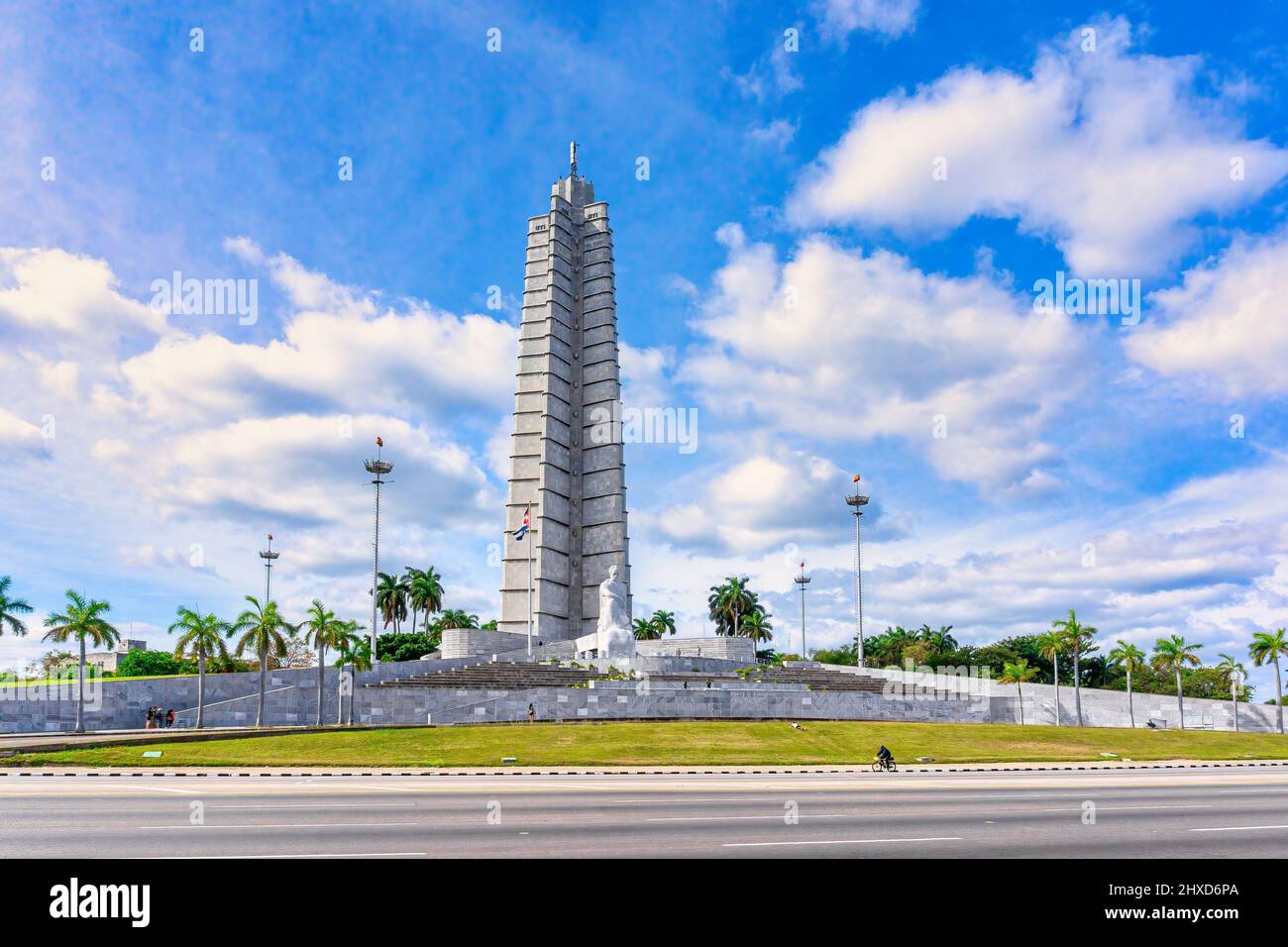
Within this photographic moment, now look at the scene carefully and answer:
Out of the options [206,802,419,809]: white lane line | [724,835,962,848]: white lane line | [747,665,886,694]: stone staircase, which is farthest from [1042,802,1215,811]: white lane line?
[747,665,886,694]: stone staircase

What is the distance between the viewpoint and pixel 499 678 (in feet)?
166

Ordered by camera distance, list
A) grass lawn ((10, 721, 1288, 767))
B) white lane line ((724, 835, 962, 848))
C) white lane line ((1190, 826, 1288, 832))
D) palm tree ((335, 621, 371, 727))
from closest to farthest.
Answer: white lane line ((724, 835, 962, 848))
white lane line ((1190, 826, 1288, 832))
grass lawn ((10, 721, 1288, 767))
palm tree ((335, 621, 371, 727))

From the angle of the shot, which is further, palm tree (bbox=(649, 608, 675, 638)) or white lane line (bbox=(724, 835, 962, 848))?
palm tree (bbox=(649, 608, 675, 638))

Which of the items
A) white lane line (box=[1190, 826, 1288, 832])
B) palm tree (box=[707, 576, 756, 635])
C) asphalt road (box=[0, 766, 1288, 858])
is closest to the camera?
asphalt road (box=[0, 766, 1288, 858])

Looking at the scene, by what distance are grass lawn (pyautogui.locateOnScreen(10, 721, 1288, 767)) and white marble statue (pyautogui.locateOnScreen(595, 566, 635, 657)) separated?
15.2m

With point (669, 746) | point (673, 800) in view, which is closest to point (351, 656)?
point (669, 746)

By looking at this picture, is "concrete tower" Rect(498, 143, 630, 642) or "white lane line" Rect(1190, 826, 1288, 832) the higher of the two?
"concrete tower" Rect(498, 143, 630, 642)

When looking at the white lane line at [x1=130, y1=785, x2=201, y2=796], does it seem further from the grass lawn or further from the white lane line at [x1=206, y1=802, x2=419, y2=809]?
the grass lawn

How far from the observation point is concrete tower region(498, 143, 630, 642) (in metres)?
79.1

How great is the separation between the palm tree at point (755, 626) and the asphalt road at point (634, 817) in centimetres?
7937

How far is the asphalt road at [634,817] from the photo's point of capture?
12.2m

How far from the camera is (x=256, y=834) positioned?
1334 cm

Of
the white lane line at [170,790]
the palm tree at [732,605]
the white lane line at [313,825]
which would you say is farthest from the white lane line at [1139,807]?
the palm tree at [732,605]
